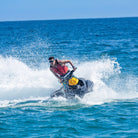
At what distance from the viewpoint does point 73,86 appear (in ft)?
30.5

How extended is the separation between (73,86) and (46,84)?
8.47ft

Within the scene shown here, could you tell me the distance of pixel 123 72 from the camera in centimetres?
1511

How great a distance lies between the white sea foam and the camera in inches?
388

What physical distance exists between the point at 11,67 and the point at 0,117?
21.7 feet

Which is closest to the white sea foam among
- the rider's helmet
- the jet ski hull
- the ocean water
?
the ocean water

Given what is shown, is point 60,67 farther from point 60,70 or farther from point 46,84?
point 46,84

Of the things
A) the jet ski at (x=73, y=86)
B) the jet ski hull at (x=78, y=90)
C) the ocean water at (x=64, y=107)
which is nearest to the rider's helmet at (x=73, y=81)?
the jet ski at (x=73, y=86)

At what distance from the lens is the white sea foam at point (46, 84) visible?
388 inches

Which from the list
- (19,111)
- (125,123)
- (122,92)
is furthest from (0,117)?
(122,92)

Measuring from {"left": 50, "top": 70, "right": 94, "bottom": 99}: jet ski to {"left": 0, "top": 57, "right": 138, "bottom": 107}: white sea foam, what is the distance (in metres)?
0.27

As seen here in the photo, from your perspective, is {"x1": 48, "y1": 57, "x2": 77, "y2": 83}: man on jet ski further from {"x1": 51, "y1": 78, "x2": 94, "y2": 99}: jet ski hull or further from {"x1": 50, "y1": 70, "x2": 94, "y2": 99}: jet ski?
{"x1": 51, "y1": 78, "x2": 94, "y2": 99}: jet ski hull

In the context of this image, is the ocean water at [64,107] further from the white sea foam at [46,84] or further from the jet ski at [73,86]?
the jet ski at [73,86]

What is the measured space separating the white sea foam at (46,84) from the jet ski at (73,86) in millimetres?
274

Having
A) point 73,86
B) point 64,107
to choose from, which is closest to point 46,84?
point 73,86
